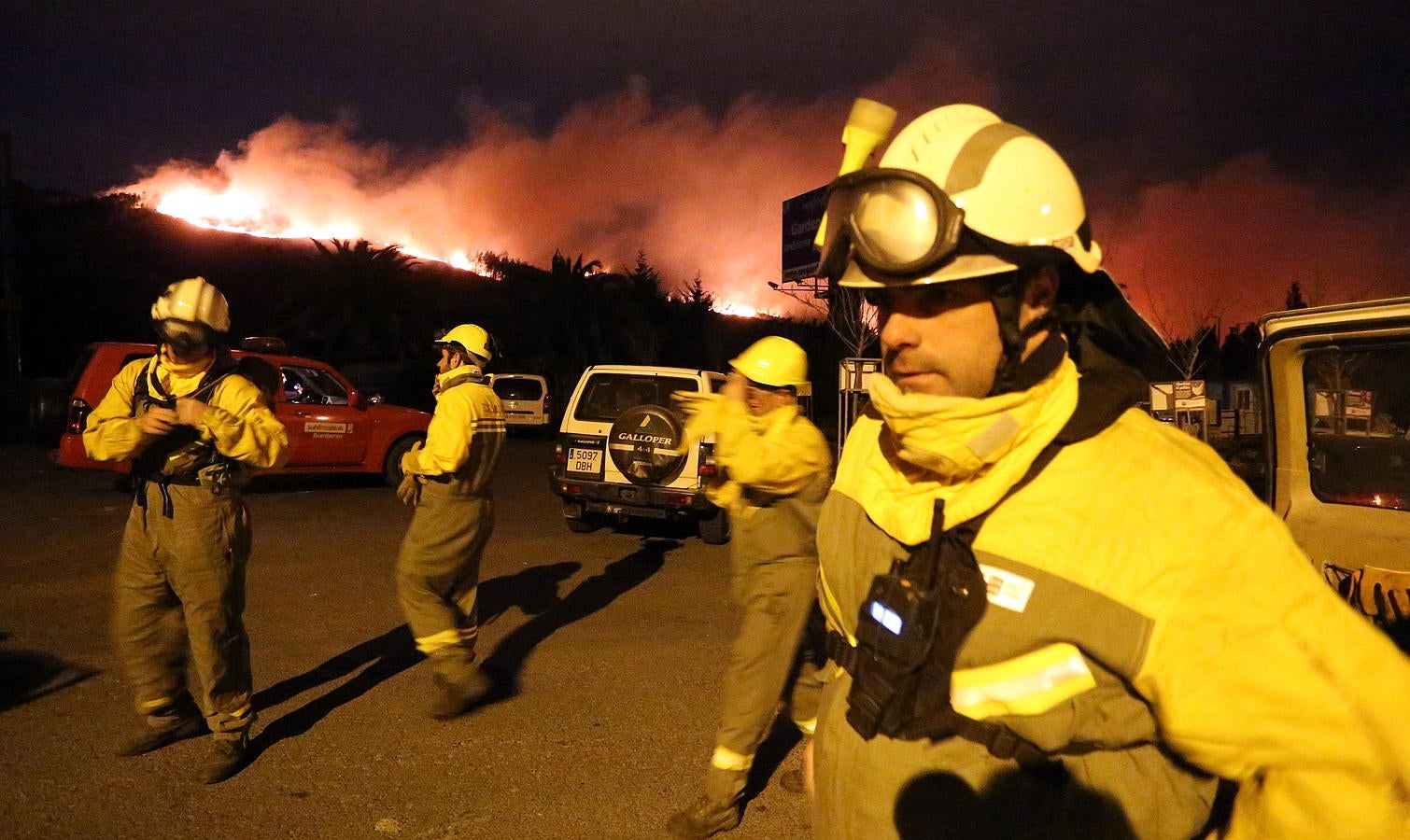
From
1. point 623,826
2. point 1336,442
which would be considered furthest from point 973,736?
point 1336,442

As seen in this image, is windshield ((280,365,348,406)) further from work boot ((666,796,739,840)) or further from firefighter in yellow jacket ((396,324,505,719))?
work boot ((666,796,739,840))

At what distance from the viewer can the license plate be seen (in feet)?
31.7

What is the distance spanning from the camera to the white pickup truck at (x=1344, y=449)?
3.49m

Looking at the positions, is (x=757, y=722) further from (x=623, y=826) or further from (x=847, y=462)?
(x=847, y=462)

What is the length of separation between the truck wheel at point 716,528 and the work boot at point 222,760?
6176mm

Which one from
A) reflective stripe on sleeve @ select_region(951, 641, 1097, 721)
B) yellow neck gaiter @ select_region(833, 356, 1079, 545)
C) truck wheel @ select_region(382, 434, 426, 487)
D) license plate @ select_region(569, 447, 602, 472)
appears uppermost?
yellow neck gaiter @ select_region(833, 356, 1079, 545)

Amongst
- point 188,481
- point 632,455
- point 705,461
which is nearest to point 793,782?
point 188,481

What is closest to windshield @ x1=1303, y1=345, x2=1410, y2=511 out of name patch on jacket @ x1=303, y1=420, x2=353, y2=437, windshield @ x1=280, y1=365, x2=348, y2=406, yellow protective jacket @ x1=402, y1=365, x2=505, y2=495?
yellow protective jacket @ x1=402, y1=365, x2=505, y2=495

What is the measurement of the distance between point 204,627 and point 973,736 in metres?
3.74

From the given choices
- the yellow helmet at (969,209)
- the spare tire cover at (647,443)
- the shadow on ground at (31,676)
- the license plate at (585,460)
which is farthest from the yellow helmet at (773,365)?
the license plate at (585,460)

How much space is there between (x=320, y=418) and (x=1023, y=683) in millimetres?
12979

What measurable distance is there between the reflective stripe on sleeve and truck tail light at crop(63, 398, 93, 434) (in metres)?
12.4

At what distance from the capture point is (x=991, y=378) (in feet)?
4.41

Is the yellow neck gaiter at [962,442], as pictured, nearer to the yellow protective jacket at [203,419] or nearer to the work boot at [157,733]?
the yellow protective jacket at [203,419]
